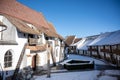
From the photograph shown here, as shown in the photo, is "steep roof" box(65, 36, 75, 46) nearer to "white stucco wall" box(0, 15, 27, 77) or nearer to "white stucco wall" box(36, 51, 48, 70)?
"white stucco wall" box(36, 51, 48, 70)

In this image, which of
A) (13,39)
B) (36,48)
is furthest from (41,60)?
(13,39)

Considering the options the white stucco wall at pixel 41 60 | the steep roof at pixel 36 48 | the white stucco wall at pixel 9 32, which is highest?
the white stucco wall at pixel 9 32

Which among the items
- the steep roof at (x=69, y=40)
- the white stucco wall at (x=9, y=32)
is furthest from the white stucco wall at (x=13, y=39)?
the steep roof at (x=69, y=40)

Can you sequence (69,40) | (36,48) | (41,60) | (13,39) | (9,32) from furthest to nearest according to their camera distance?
(69,40)
(41,60)
(36,48)
(9,32)
(13,39)

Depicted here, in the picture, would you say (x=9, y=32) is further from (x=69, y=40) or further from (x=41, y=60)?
(x=69, y=40)

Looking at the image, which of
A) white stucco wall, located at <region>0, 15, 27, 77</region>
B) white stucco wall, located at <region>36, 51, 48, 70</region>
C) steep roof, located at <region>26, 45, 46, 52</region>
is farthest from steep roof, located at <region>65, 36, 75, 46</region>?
white stucco wall, located at <region>0, 15, 27, 77</region>

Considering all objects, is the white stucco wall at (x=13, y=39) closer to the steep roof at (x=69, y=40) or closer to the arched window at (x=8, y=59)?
the arched window at (x=8, y=59)

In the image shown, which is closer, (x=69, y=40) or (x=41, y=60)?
(x=41, y=60)

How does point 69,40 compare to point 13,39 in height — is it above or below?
above

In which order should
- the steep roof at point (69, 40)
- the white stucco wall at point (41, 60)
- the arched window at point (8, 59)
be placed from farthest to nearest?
the steep roof at point (69, 40) < the white stucco wall at point (41, 60) < the arched window at point (8, 59)

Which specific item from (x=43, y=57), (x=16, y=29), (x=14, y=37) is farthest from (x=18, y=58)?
(x=43, y=57)

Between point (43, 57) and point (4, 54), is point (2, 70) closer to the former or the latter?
point (4, 54)

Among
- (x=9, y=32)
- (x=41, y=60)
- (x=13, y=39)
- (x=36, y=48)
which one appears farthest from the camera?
(x=41, y=60)

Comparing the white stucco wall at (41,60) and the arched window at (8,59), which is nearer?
the arched window at (8,59)
